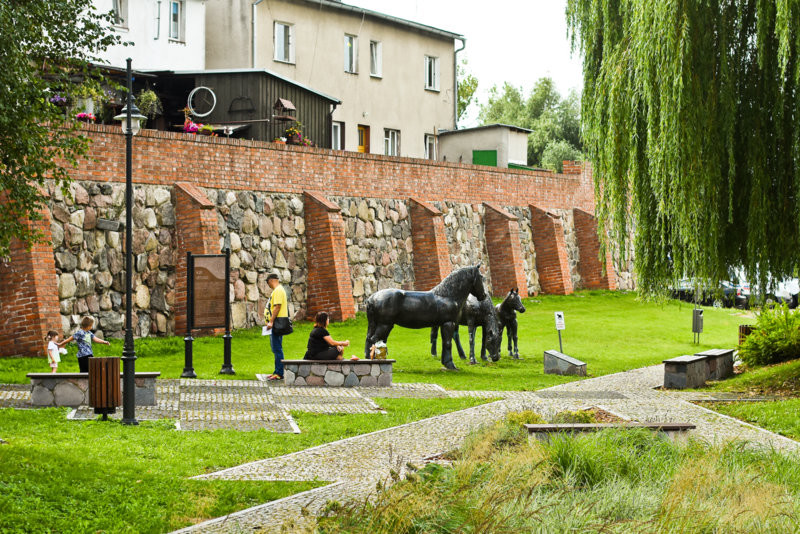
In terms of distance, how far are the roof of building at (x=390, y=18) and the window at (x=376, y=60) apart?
1150 millimetres

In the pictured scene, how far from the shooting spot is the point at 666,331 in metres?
30.5

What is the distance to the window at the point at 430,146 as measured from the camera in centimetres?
4450

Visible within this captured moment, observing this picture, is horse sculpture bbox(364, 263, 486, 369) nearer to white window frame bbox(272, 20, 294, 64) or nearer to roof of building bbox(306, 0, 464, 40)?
white window frame bbox(272, 20, 294, 64)

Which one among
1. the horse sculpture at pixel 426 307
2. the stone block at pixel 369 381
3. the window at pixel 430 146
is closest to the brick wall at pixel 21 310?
the horse sculpture at pixel 426 307

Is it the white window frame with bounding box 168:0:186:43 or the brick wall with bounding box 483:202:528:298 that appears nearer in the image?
the white window frame with bounding box 168:0:186:43

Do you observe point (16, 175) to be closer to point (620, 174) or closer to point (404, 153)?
point (620, 174)

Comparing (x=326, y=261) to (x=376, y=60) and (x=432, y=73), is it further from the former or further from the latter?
(x=432, y=73)

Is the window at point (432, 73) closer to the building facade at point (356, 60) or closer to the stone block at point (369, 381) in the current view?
the building facade at point (356, 60)

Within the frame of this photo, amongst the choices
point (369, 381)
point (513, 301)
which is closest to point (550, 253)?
point (513, 301)

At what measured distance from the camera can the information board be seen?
18.6 metres

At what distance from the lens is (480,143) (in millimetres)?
44750

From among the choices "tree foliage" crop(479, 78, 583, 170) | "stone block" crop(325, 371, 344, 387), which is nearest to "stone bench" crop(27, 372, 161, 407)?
"stone block" crop(325, 371, 344, 387)

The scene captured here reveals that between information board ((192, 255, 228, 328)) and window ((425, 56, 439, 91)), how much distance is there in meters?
27.1

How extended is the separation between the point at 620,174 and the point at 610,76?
1.72m
